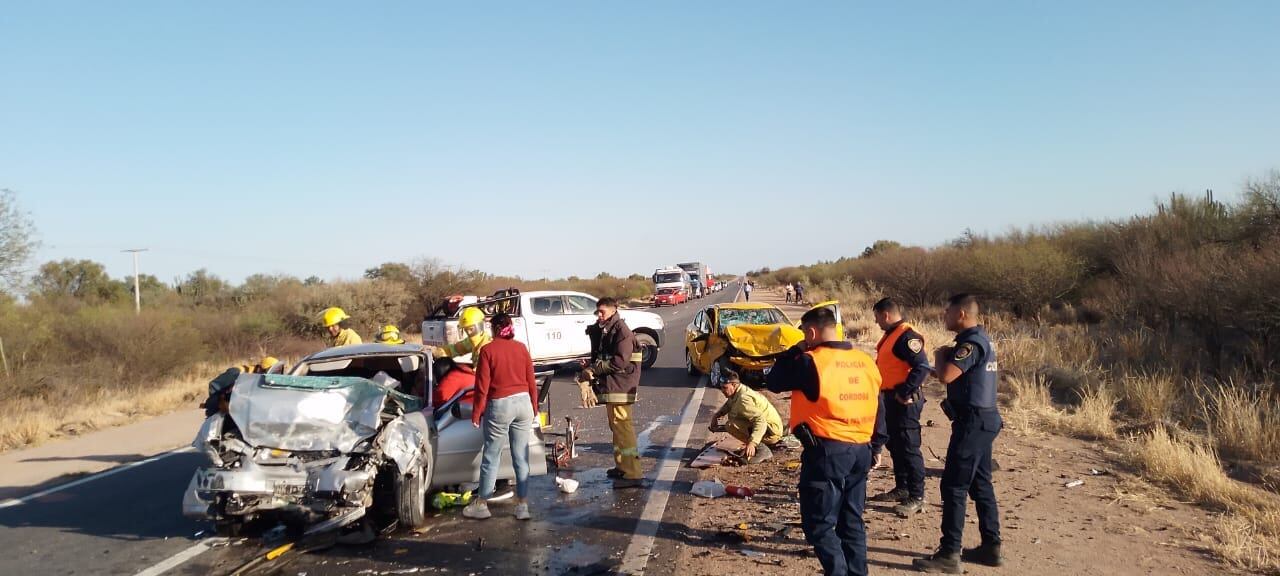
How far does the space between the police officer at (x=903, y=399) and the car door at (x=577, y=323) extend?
1011 cm

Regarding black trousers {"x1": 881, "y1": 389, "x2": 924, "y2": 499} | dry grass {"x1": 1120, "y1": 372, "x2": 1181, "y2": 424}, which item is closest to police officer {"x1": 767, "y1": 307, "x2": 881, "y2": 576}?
black trousers {"x1": 881, "y1": 389, "x2": 924, "y2": 499}

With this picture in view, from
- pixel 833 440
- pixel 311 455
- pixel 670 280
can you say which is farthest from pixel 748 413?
pixel 670 280

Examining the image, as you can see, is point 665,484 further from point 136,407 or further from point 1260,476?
point 136,407

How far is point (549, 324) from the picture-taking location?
1599 cm

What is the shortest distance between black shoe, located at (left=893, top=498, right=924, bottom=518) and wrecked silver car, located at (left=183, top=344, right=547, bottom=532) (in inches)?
143

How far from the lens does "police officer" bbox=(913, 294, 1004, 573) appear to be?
16.0 ft

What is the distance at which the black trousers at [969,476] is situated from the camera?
488 centimetres

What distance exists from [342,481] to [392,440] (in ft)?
1.52

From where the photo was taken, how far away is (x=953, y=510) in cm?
489

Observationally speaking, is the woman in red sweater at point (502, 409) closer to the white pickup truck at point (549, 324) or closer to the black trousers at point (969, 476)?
the black trousers at point (969, 476)

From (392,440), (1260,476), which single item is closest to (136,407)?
(392,440)

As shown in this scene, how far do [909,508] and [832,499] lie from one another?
2199 mm

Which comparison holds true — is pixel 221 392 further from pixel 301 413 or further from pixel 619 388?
pixel 619 388

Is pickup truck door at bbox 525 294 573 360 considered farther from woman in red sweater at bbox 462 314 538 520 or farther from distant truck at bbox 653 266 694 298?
distant truck at bbox 653 266 694 298
